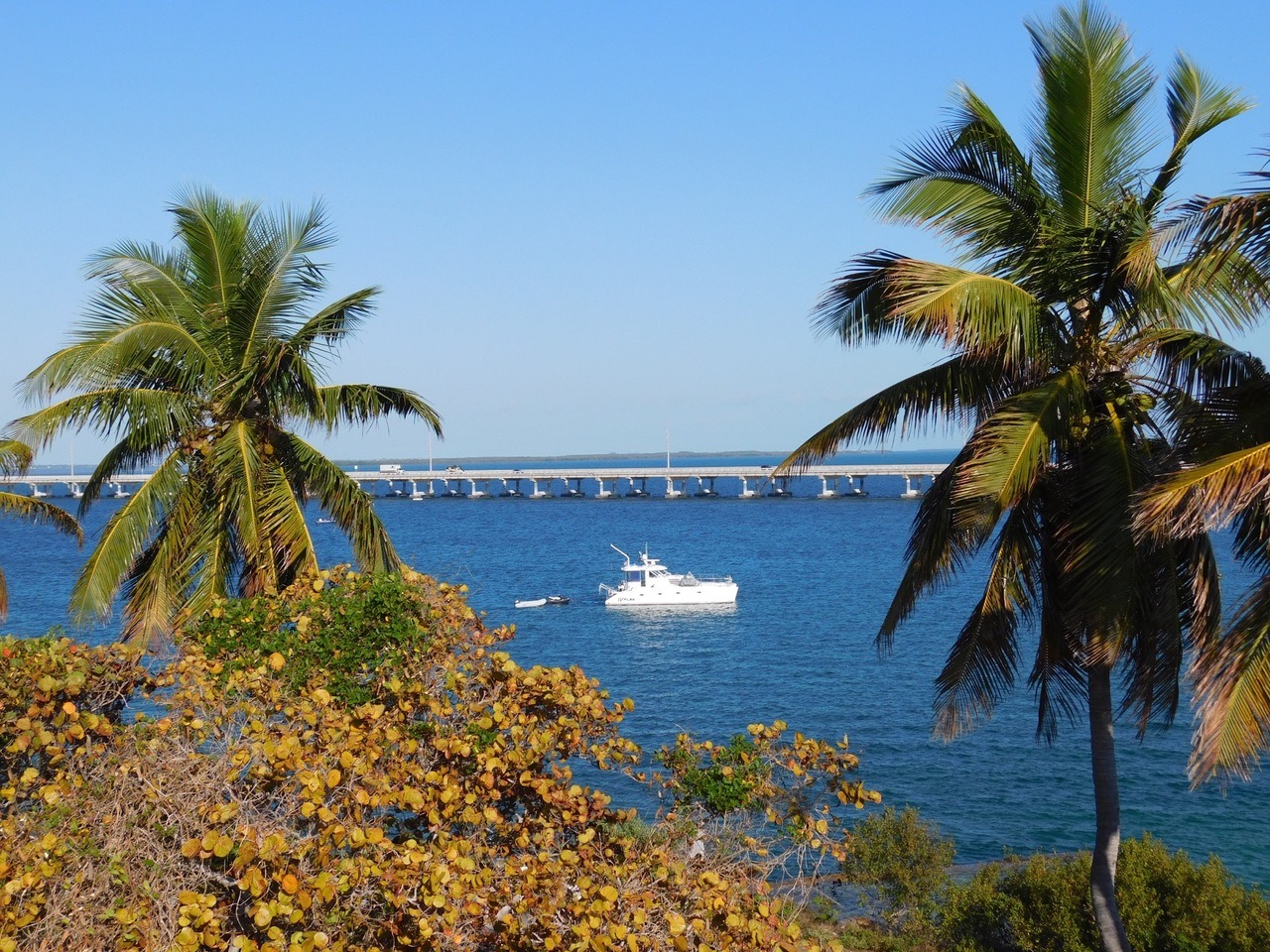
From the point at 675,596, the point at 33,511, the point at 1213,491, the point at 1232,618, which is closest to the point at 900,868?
the point at 1232,618

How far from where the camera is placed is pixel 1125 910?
13.0 metres

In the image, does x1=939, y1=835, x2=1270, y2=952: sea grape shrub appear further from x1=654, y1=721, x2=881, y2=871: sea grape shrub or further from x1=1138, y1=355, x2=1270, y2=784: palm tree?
x1=1138, y1=355, x2=1270, y2=784: palm tree

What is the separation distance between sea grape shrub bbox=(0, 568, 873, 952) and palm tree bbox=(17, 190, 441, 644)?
4002 millimetres

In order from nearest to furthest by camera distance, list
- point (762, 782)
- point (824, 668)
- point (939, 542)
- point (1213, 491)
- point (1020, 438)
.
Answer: point (1213, 491)
point (762, 782)
point (1020, 438)
point (939, 542)
point (824, 668)

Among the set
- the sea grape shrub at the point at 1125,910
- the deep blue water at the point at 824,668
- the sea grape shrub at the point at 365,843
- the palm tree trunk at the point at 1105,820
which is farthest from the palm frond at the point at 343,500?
the sea grape shrub at the point at 1125,910

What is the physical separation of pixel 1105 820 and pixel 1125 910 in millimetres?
4546

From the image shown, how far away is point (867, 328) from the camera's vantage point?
390 inches

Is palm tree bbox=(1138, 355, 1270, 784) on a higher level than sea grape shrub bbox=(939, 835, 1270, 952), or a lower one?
higher

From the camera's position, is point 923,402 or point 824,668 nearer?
point 923,402

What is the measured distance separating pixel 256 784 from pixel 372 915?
954 millimetres

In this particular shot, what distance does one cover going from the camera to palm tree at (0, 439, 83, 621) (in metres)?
14.6

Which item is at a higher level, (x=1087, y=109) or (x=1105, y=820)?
(x=1087, y=109)

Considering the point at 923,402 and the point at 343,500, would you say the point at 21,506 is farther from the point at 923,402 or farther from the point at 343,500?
the point at 923,402

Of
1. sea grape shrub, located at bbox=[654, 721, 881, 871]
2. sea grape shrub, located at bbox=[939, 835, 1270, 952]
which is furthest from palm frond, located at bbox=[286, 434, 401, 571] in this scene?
sea grape shrub, located at bbox=[939, 835, 1270, 952]
